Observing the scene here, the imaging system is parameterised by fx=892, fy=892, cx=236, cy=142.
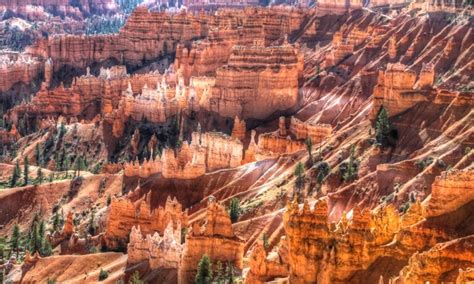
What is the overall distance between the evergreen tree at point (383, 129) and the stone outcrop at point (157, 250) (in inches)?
817

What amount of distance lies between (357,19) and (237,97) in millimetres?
27052

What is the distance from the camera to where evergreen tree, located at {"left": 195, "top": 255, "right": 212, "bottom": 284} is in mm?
62537

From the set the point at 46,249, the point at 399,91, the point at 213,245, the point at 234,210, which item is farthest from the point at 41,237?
the point at 399,91

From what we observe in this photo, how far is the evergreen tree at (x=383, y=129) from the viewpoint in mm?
78938

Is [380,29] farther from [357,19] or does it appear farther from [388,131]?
[388,131]

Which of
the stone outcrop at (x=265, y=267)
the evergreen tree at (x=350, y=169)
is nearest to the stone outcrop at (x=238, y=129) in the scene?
the evergreen tree at (x=350, y=169)

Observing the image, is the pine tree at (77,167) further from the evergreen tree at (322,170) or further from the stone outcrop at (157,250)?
the stone outcrop at (157,250)

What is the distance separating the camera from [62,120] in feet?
450

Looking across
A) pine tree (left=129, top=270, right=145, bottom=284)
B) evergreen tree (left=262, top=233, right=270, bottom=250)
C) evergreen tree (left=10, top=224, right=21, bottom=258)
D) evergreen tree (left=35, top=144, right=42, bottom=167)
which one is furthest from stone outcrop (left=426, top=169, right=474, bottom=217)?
evergreen tree (left=35, top=144, right=42, bottom=167)

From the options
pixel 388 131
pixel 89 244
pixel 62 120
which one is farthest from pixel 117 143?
pixel 388 131

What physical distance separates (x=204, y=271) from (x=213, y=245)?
3.71 meters

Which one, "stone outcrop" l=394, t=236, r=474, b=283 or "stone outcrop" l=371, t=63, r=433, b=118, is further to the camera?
"stone outcrop" l=371, t=63, r=433, b=118

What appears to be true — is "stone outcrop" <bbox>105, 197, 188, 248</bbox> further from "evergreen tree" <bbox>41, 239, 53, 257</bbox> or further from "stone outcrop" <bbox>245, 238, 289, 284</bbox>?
"stone outcrop" <bbox>245, 238, 289, 284</bbox>

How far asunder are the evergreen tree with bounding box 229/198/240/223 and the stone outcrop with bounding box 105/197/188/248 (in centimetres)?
404
